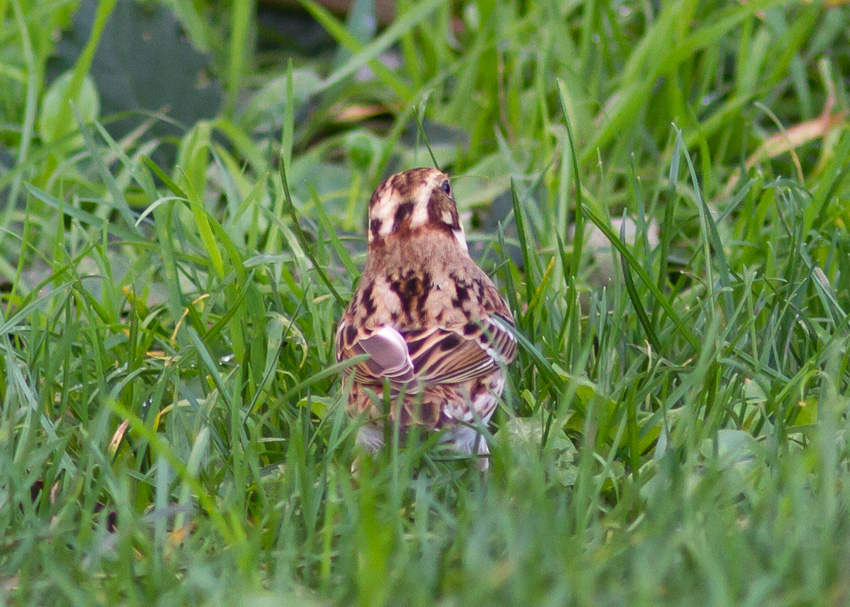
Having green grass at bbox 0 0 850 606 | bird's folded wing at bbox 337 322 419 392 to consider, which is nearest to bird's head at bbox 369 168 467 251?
green grass at bbox 0 0 850 606

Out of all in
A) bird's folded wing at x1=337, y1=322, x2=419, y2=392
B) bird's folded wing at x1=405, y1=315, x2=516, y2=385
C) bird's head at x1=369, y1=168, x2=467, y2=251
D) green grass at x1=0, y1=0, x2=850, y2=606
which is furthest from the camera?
bird's head at x1=369, y1=168, x2=467, y2=251

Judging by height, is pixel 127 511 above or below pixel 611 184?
below

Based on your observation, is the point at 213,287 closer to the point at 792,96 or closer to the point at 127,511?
the point at 127,511

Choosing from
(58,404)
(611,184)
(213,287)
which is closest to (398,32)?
(611,184)

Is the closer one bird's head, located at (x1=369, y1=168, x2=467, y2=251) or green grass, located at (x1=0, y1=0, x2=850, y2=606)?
green grass, located at (x1=0, y1=0, x2=850, y2=606)

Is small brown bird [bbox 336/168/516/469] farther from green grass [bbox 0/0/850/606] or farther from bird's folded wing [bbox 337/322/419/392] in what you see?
green grass [bbox 0/0/850/606]

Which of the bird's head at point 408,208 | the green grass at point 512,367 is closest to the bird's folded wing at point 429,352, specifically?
the green grass at point 512,367
